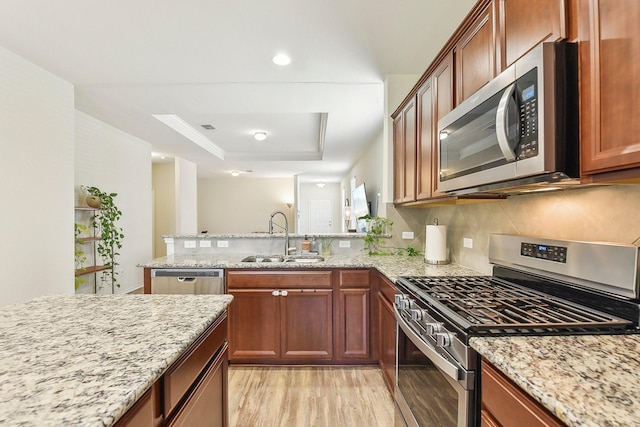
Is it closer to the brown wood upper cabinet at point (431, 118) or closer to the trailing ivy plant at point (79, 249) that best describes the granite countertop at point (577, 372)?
the brown wood upper cabinet at point (431, 118)

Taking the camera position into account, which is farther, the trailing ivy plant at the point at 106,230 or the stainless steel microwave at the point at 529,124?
the trailing ivy plant at the point at 106,230

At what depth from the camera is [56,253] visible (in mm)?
2863

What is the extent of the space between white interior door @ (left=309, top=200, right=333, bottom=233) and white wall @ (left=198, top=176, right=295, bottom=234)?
5.91 feet

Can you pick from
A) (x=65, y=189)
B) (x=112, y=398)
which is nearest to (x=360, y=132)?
(x=65, y=189)

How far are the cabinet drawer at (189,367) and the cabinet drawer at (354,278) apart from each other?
1.32 metres

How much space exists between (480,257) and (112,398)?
2051mm

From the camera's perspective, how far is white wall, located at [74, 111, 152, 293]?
4016mm

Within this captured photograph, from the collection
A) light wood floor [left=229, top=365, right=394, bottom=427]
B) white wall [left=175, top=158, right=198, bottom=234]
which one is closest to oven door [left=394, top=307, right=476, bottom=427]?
light wood floor [left=229, top=365, right=394, bottom=427]

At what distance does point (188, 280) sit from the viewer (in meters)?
2.60

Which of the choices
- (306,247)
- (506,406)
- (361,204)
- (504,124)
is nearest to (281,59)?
(306,247)

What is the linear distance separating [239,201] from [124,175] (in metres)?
4.87

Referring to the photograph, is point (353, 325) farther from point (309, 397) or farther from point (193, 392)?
point (193, 392)

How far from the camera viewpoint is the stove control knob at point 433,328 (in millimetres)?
1156

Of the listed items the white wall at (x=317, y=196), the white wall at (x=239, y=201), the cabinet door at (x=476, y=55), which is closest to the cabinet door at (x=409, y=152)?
the cabinet door at (x=476, y=55)
